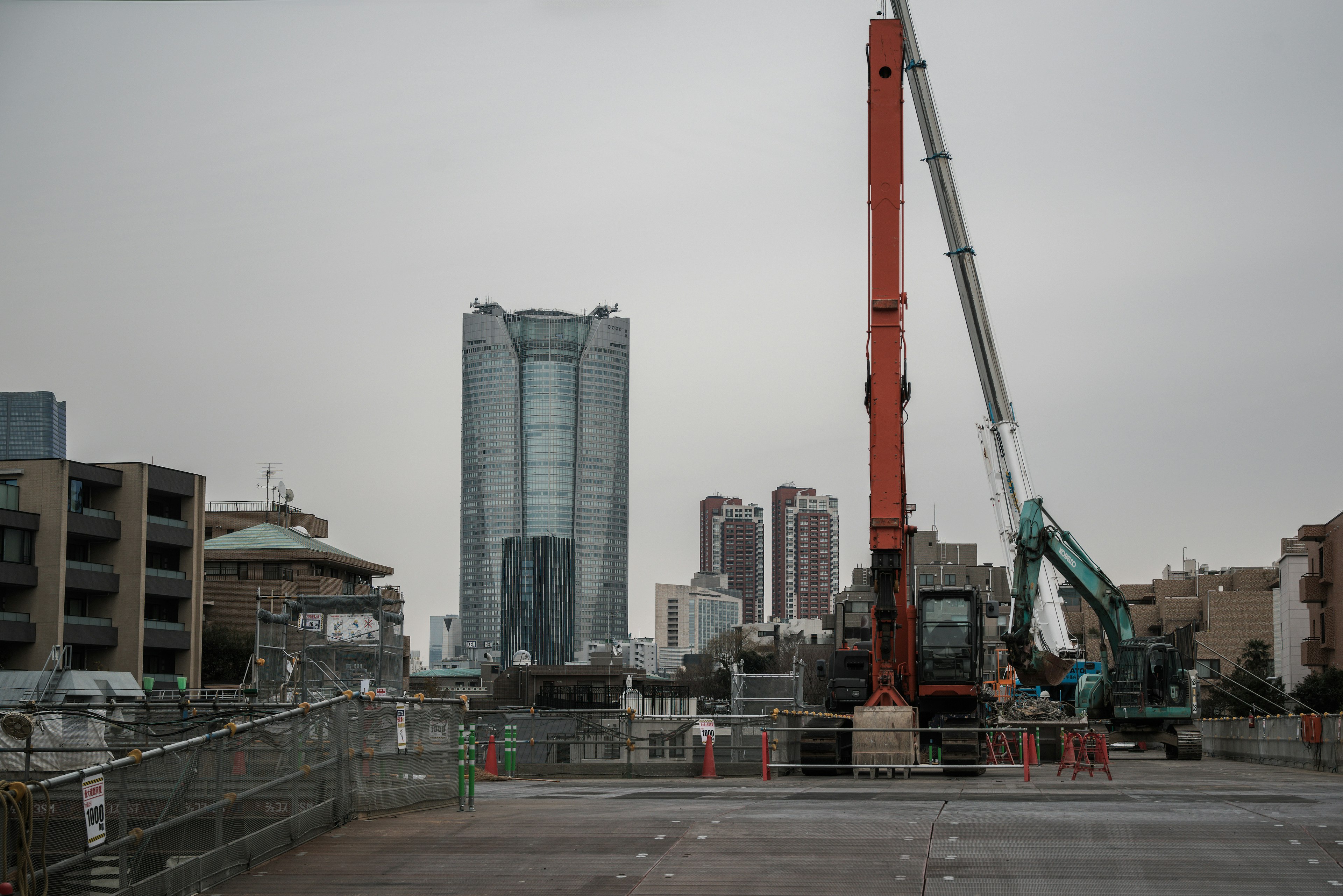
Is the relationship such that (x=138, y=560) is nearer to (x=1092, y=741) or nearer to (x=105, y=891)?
(x=1092, y=741)

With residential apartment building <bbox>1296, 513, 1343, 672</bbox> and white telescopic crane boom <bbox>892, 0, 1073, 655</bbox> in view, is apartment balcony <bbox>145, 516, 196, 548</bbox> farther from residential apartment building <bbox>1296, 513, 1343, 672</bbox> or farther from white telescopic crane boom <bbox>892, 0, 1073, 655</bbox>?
residential apartment building <bbox>1296, 513, 1343, 672</bbox>

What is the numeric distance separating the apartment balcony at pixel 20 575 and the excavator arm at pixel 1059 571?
47860 millimetres

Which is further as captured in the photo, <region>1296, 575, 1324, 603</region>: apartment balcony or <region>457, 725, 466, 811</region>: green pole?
<region>1296, 575, 1324, 603</region>: apartment balcony

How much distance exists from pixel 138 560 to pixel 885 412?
2164 inches

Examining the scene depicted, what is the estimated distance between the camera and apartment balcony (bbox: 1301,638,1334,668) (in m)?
74.7

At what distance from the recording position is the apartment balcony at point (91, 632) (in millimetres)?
68750

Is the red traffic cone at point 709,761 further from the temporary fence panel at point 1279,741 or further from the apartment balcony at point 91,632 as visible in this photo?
the apartment balcony at point 91,632

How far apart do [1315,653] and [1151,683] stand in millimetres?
39946

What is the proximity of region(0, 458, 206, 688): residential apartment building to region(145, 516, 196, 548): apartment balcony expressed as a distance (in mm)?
67

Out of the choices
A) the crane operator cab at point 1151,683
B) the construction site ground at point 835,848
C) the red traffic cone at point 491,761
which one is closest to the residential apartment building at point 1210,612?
the crane operator cab at point 1151,683

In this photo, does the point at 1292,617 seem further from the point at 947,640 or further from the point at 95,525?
the point at 95,525

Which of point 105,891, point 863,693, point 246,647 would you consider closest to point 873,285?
point 863,693

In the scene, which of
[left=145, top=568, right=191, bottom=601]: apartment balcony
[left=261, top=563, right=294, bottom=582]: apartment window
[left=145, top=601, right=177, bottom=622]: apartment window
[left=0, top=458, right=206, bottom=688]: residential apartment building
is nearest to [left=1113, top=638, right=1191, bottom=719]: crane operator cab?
[left=0, top=458, right=206, bottom=688]: residential apartment building

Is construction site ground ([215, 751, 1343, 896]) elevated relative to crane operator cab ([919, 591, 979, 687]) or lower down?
lower down
